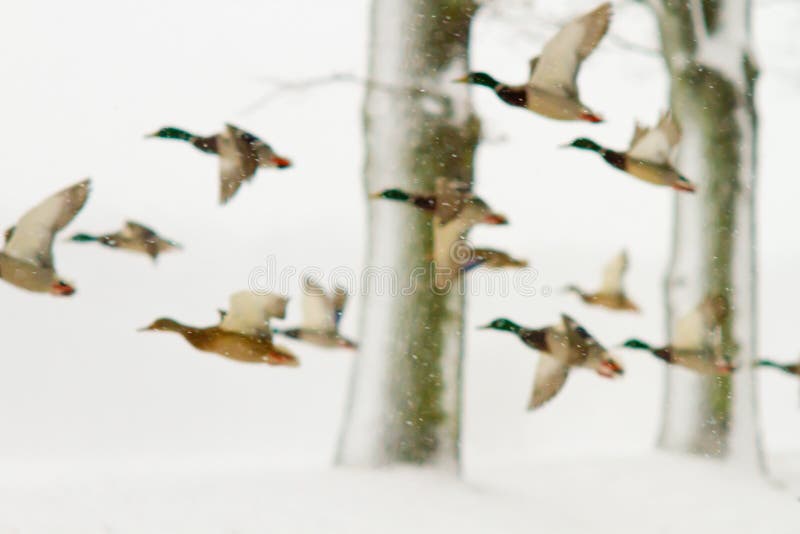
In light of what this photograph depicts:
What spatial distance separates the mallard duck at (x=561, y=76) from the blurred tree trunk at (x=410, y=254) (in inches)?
9.6

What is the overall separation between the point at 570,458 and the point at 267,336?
0.45m

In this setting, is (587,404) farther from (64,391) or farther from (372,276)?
(64,391)

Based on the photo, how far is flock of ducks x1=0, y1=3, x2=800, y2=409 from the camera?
44 centimetres

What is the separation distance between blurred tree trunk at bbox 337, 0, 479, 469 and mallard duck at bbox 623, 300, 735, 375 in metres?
0.19

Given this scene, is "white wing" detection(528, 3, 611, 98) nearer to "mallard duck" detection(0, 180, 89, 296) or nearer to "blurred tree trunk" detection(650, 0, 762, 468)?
"mallard duck" detection(0, 180, 89, 296)

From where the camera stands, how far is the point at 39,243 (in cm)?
46

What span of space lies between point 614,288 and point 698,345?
0.42 ft

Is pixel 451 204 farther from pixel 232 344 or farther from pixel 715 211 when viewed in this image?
pixel 715 211

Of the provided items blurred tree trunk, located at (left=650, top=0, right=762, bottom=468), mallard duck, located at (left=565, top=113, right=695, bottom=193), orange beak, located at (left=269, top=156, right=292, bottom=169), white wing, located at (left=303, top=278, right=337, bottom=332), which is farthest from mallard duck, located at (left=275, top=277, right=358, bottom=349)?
blurred tree trunk, located at (left=650, top=0, right=762, bottom=468)

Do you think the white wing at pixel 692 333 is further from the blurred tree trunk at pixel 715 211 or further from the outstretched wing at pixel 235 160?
the outstretched wing at pixel 235 160

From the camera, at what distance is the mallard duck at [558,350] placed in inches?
19.5

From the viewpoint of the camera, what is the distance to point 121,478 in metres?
0.64

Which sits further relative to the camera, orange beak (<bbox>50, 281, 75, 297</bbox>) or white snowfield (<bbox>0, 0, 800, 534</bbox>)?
white snowfield (<bbox>0, 0, 800, 534</bbox>)

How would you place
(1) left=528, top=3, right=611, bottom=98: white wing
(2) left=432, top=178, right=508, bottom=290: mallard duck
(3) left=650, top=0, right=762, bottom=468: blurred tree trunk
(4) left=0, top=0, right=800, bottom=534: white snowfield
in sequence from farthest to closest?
(3) left=650, top=0, right=762, bottom=468: blurred tree trunk
(4) left=0, top=0, right=800, bottom=534: white snowfield
(2) left=432, top=178, right=508, bottom=290: mallard duck
(1) left=528, top=3, right=611, bottom=98: white wing
